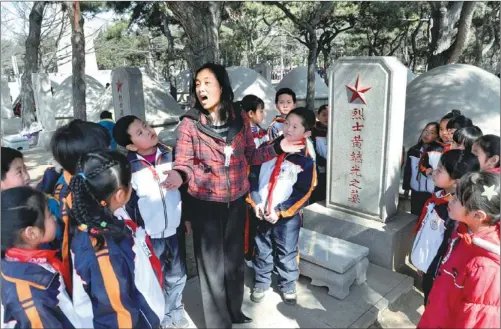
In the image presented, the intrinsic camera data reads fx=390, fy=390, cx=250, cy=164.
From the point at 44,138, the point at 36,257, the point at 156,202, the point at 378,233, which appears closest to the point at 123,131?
the point at 156,202

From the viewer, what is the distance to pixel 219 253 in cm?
229

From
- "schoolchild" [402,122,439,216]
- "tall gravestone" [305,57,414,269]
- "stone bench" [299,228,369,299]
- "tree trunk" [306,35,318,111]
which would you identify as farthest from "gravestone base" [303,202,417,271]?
"tree trunk" [306,35,318,111]

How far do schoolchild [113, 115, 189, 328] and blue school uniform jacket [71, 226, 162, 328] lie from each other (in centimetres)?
73

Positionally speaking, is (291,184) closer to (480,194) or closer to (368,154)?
(368,154)

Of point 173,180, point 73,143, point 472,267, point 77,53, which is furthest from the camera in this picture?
point 77,53

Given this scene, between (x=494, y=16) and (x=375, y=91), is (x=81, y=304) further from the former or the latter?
(x=494, y=16)

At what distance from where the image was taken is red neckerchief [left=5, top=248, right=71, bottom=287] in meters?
1.48

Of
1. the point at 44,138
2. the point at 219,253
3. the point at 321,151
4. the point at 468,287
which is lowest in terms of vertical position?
the point at 44,138

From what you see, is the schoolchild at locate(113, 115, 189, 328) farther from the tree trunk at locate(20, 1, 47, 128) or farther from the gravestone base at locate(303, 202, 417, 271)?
the tree trunk at locate(20, 1, 47, 128)

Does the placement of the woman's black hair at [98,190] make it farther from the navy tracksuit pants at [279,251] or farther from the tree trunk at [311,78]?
the tree trunk at [311,78]

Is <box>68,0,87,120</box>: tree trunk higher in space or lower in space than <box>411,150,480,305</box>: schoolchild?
higher

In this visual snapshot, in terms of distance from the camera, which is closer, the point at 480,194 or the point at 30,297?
the point at 30,297

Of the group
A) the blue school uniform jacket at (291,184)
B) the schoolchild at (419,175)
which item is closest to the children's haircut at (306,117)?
the blue school uniform jacket at (291,184)

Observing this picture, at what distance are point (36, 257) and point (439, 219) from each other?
230 centimetres
